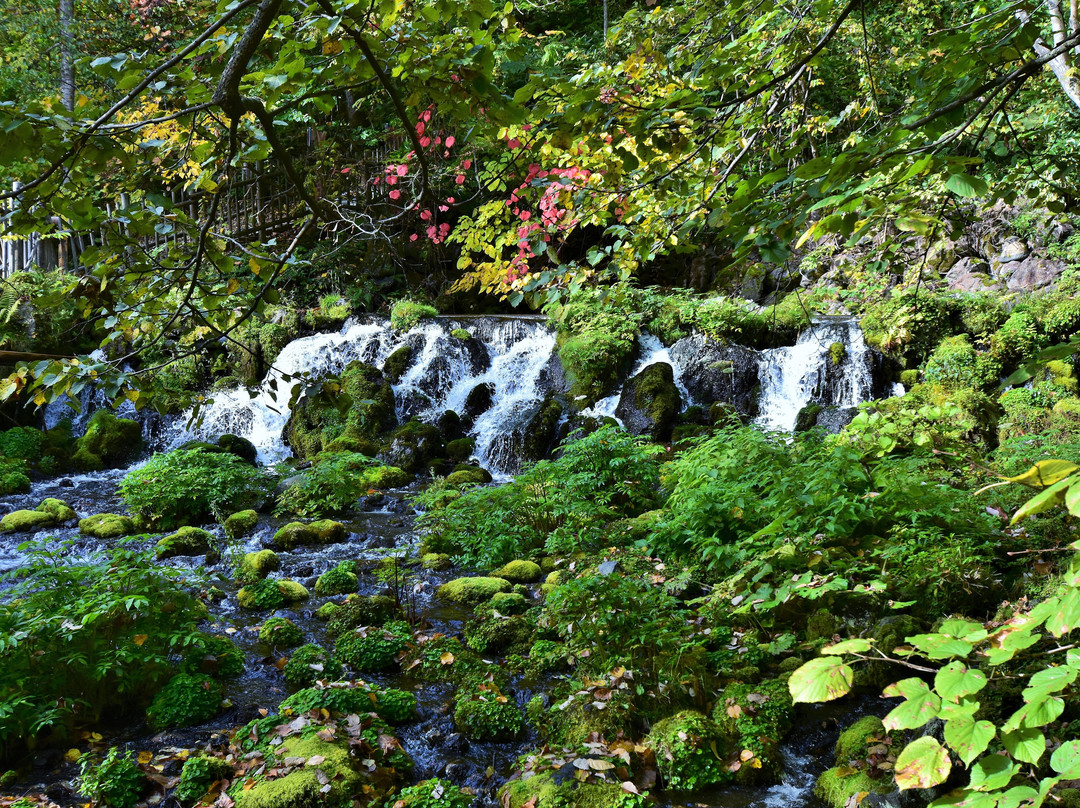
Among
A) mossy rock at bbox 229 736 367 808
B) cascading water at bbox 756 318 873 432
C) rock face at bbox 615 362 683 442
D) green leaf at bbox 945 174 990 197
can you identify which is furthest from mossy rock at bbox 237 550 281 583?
cascading water at bbox 756 318 873 432

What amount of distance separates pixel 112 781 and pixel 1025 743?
378 cm

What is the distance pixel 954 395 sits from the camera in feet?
31.3

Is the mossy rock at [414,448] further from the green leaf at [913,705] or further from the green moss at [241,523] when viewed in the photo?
the green leaf at [913,705]

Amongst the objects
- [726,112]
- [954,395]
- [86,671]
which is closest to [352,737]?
[86,671]

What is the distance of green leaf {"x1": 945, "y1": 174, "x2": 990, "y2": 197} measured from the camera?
155cm

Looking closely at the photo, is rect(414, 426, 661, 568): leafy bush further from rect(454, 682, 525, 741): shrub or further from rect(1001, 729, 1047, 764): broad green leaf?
rect(1001, 729, 1047, 764): broad green leaf

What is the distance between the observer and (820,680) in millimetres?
1192

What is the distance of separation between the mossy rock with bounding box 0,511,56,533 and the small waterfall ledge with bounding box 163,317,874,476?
11.5 feet

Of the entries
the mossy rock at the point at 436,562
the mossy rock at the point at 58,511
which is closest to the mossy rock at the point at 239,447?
the mossy rock at the point at 58,511

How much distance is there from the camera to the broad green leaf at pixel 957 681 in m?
1.06

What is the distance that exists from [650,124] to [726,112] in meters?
0.72

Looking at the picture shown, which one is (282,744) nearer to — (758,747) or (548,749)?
(548,749)

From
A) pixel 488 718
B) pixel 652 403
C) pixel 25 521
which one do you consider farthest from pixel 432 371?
pixel 488 718

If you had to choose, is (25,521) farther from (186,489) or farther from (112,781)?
(112,781)
